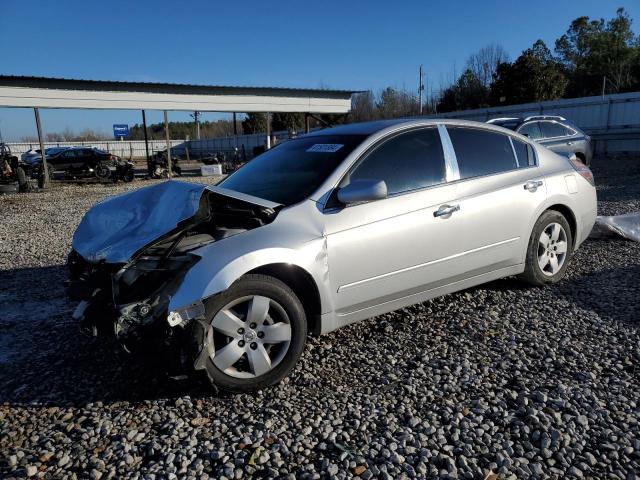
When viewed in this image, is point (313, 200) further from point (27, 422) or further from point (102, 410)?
point (27, 422)

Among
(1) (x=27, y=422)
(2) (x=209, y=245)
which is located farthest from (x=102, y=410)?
(2) (x=209, y=245)

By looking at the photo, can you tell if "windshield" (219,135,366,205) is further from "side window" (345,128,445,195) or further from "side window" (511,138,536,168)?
"side window" (511,138,536,168)

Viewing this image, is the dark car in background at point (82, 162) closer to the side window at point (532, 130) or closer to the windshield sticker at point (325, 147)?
the side window at point (532, 130)

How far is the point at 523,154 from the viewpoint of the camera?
4.66m

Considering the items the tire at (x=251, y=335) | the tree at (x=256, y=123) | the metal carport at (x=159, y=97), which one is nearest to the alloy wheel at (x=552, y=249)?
the tire at (x=251, y=335)

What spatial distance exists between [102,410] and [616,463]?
2781mm

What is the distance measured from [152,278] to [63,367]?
1094 mm

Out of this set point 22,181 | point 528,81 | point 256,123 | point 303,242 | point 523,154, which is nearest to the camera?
point 303,242

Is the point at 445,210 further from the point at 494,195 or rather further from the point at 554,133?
the point at 554,133

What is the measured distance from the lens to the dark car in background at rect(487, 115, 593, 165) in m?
11.3

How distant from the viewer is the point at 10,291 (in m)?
5.32

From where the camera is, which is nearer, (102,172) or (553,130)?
(553,130)

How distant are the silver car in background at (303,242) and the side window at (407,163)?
0.01 m

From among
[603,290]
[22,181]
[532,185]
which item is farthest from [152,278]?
[22,181]
